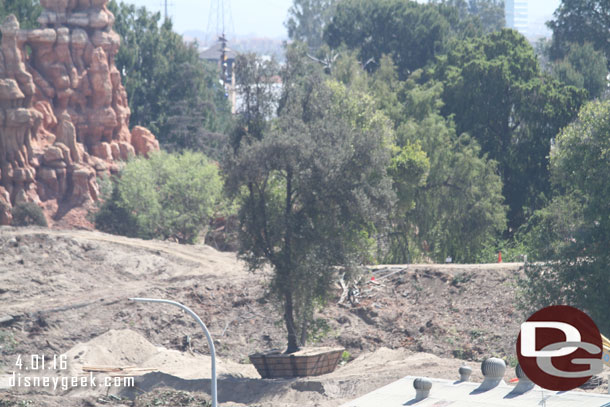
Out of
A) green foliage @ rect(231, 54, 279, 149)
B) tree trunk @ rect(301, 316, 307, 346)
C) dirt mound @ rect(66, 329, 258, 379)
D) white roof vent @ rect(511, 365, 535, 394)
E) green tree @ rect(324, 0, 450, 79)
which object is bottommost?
dirt mound @ rect(66, 329, 258, 379)

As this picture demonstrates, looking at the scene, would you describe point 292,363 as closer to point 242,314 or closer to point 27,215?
point 242,314

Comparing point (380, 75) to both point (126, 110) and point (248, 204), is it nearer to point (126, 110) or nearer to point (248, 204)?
point (126, 110)

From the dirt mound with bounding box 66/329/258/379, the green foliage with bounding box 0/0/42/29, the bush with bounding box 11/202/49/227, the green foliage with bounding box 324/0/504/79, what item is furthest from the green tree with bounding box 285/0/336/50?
the dirt mound with bounding box 66/329/258/379

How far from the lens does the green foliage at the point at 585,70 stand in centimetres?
7512

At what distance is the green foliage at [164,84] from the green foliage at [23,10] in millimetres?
10258

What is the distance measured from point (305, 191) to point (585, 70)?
1983 inches

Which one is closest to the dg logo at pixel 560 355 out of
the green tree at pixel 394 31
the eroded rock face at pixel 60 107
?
the eroded rock face at pixel 60 107

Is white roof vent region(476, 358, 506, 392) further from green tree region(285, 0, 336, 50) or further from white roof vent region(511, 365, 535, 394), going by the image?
green tree region(285, 0, 336, 50)

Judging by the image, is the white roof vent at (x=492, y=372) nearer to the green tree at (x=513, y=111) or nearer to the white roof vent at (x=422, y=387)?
the white roof vent at (x=422, y=387)

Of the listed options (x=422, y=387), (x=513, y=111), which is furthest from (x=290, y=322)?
(x=513, y=111)

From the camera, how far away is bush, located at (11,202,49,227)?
6375 centimetres

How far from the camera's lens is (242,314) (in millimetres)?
45688

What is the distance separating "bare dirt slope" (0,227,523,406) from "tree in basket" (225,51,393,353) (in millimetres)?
2378

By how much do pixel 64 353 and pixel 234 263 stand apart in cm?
1715
